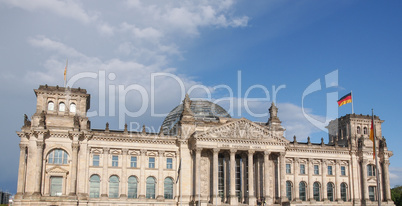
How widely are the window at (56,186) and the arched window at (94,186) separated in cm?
478

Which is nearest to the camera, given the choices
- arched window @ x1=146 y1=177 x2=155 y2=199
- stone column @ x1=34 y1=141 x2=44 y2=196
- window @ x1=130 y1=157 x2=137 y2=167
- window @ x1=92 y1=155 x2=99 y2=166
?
stone column @ x1=34 y1=141 x2=44 y2=196

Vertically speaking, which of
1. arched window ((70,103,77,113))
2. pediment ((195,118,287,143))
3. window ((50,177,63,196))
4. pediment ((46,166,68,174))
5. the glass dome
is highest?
the glass dome

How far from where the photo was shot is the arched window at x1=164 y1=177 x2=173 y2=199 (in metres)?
Result: 75.3

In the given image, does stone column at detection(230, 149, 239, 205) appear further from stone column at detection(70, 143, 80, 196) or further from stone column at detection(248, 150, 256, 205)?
stone column at detection(70, 143, 80, 196)

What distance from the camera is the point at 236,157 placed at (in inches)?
3142

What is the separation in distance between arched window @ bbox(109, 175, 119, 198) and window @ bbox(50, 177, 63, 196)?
799cm

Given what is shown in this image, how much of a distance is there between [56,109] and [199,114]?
1134 inches

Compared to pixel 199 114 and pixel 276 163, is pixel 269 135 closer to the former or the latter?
pixel 276 163

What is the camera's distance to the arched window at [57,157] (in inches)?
2753

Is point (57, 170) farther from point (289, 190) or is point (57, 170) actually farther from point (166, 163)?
point (289, 190)

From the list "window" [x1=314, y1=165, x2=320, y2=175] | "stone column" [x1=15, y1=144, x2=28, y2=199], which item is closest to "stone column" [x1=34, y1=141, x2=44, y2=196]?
"stone column" [x1=15, y1=144, x2=28, y2=199]

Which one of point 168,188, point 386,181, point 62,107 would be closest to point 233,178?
point 168,188

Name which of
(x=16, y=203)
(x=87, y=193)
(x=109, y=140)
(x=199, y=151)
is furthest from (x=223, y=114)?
(x=16, y=203)

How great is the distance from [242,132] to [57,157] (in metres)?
31.5
